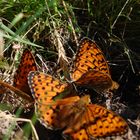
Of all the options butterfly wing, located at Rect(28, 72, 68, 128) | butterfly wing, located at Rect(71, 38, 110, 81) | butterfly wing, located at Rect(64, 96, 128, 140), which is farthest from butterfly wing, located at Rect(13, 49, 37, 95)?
butterfly wing, located at Rect(64, 96, 128, 140)

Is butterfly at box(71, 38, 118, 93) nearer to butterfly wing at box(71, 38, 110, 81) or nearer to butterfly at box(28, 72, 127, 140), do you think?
butterfly wing at box(71, 38, 110, 81)

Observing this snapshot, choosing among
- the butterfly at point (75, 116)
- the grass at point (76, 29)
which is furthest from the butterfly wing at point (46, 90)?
the grass at point (76, 29)

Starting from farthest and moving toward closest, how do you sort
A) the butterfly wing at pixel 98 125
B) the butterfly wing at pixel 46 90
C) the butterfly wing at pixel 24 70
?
the butterfly wing at pixel 24 70 < the butterfly wing at pixel 46 90 < the butterfly wing at pixel 98 125

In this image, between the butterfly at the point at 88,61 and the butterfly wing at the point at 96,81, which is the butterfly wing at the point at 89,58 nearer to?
the butterfly at the point at 88,61

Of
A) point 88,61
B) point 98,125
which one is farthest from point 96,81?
point 98,125

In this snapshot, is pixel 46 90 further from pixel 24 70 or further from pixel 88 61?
pixel 88 61
